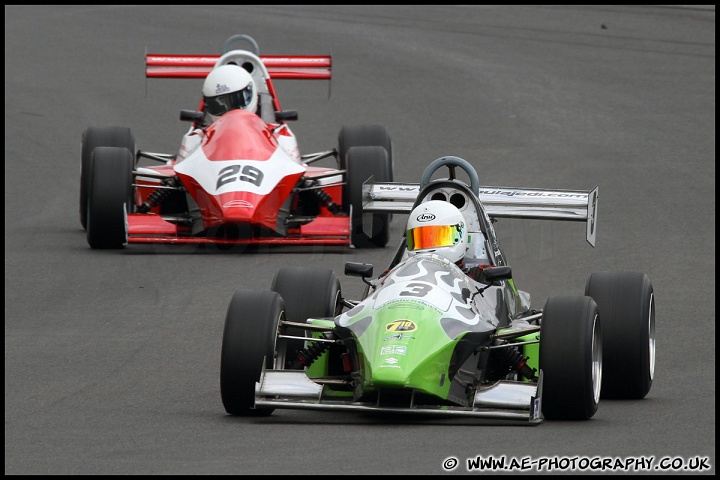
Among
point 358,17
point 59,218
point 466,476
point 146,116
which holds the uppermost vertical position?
point 358,17

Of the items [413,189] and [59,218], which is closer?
[413,189]

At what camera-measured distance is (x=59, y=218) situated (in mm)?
20828

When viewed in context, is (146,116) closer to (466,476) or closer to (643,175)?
(643,175)

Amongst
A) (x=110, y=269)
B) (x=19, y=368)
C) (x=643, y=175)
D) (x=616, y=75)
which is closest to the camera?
(x=19, y=368)

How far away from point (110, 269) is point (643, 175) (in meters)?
8.90

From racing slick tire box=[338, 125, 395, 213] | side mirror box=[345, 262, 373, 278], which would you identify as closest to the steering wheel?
side mirror box=[345, 262, 373, 278]

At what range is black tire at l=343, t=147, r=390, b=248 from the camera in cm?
1820

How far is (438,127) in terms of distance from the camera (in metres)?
27.4

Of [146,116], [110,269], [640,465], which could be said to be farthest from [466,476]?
[146,116]

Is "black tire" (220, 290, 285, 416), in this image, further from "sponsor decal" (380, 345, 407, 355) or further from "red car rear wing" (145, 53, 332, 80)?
"red car rear wing" (145, 53, 332, 80)

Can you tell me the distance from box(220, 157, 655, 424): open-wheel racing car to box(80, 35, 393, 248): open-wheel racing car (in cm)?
581

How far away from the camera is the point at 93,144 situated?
19.6 m

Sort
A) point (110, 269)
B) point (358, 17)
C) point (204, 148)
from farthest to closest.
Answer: point (358, 17)
point (204, 148)
point (110, 269)

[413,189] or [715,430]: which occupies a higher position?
[413,189]
